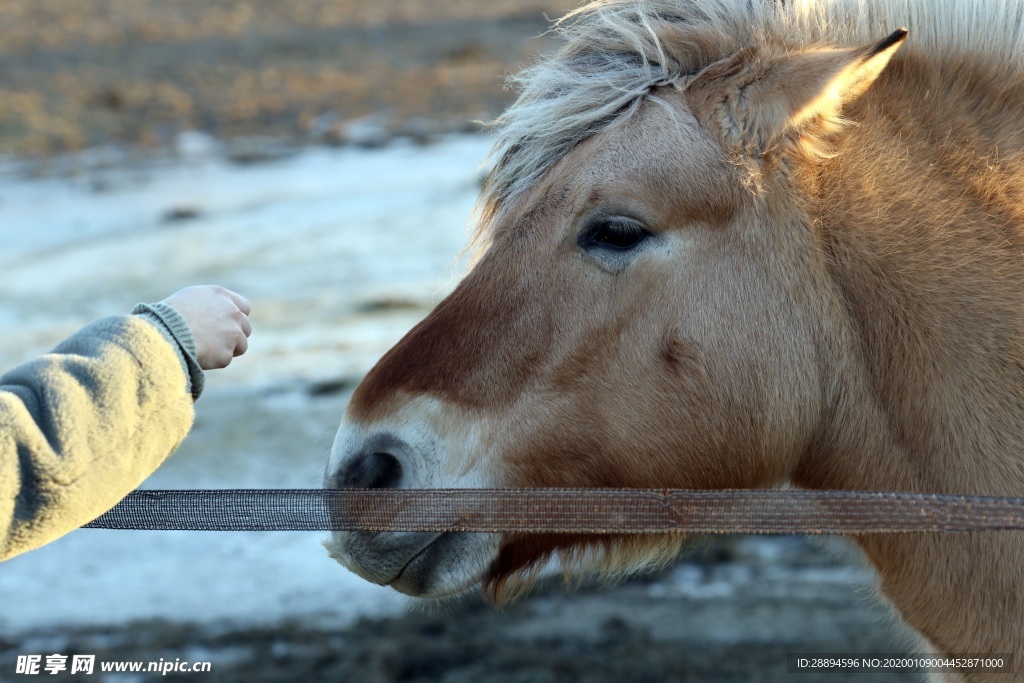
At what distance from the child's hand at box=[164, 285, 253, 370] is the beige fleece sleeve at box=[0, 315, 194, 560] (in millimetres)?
111

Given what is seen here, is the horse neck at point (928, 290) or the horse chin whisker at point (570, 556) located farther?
the horse chin whisker at point (570, 556)

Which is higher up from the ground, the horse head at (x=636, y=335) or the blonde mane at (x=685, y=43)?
the blonde mane at (x=685, y=43)

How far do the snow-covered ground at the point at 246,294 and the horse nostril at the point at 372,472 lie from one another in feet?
2.48

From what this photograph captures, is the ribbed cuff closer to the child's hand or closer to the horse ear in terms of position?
the child's hand

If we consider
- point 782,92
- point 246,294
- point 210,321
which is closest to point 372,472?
point 210,321

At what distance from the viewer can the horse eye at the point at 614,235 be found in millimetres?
2082

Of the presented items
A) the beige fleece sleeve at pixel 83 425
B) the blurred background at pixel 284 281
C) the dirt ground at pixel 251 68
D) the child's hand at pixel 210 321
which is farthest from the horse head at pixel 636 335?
the dirt ground at pixel 251 68

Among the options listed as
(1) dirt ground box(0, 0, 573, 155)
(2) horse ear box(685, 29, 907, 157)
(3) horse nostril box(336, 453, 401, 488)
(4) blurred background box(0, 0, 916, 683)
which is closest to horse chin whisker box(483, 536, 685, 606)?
(3) horse nostril box(336, 453, 401, 488)

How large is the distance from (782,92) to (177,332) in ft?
4.38

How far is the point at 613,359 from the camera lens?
210cm

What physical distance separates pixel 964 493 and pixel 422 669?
2.41 m

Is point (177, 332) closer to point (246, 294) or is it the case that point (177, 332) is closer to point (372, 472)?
point (372, 472)

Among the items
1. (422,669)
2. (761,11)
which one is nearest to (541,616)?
(422,669)

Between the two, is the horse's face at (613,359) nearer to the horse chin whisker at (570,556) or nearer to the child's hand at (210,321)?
the horse chin whisker at (570,556)
